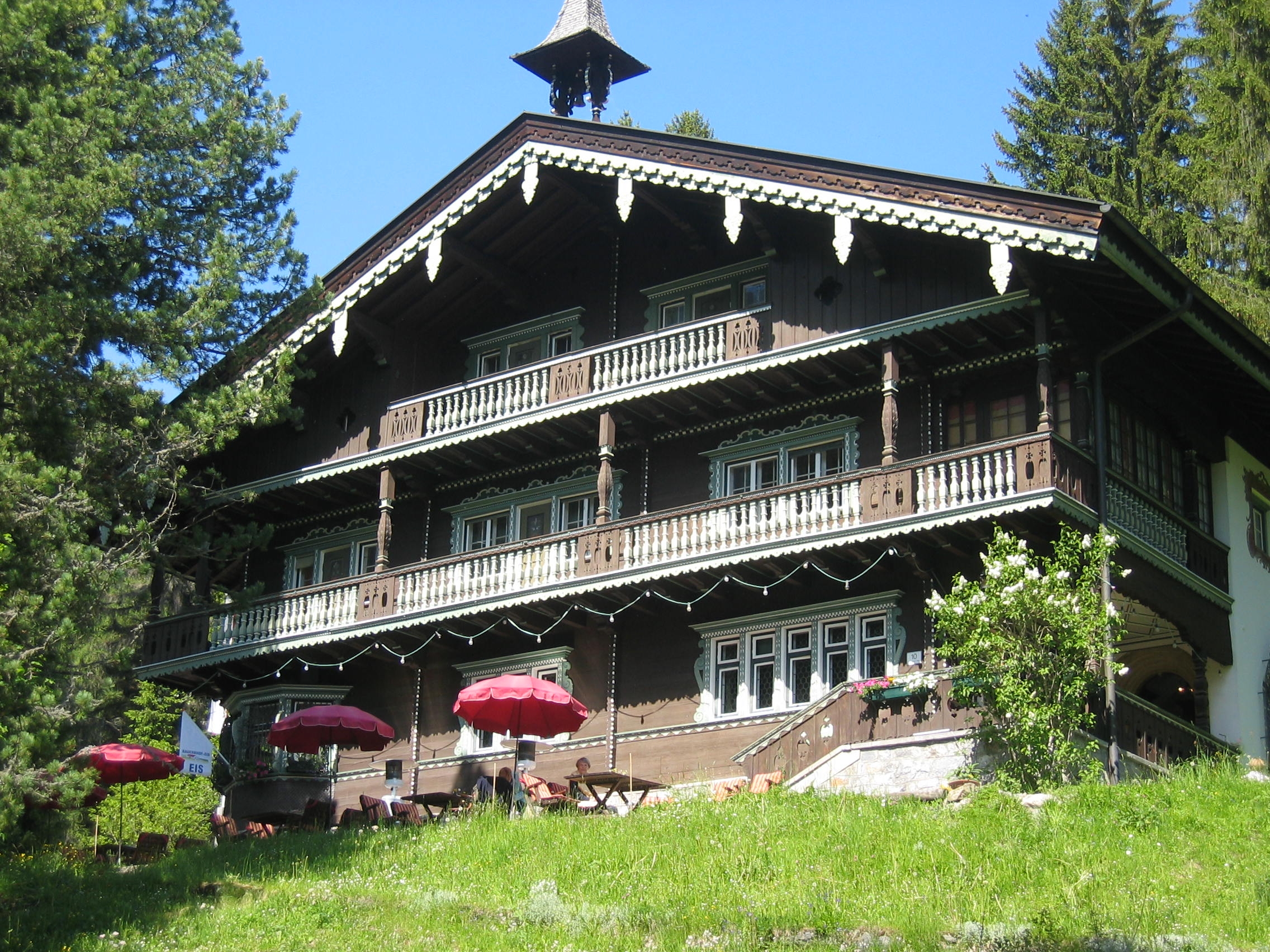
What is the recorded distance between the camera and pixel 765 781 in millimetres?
24109

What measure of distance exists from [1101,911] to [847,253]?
1333cm

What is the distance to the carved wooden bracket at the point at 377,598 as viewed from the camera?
30812mm

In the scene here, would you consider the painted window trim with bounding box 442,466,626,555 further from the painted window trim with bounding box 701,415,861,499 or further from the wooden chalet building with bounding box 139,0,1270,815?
the painted window trim with bounding box 701,415,861,499

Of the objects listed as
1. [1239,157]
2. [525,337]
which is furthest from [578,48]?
[1239,157]

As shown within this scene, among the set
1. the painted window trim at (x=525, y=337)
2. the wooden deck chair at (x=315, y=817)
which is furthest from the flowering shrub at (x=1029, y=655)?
the painted window trim at (x=525, y=337)

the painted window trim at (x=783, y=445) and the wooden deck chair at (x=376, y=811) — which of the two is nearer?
the wooden deck chair at (x=376, y=811)

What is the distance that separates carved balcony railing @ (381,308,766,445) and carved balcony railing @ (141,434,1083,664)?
8.57 feet

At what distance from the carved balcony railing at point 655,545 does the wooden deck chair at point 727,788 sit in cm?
350

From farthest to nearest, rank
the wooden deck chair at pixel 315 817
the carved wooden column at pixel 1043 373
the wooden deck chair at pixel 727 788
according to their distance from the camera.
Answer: the wooden deck chair at pixel 315 817
the carved wooden column at pixel 1043 373
the wooden deck chair at pixel 727 788

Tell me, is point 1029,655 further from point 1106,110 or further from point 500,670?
point 1106,110

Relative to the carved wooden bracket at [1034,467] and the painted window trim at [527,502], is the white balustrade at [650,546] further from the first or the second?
the painted window trim at [527,502]

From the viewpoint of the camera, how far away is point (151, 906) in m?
20.4

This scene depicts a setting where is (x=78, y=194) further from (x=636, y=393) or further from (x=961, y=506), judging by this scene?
(x=961, y=506)

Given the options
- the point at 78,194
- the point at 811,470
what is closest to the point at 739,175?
the point at 811,470
